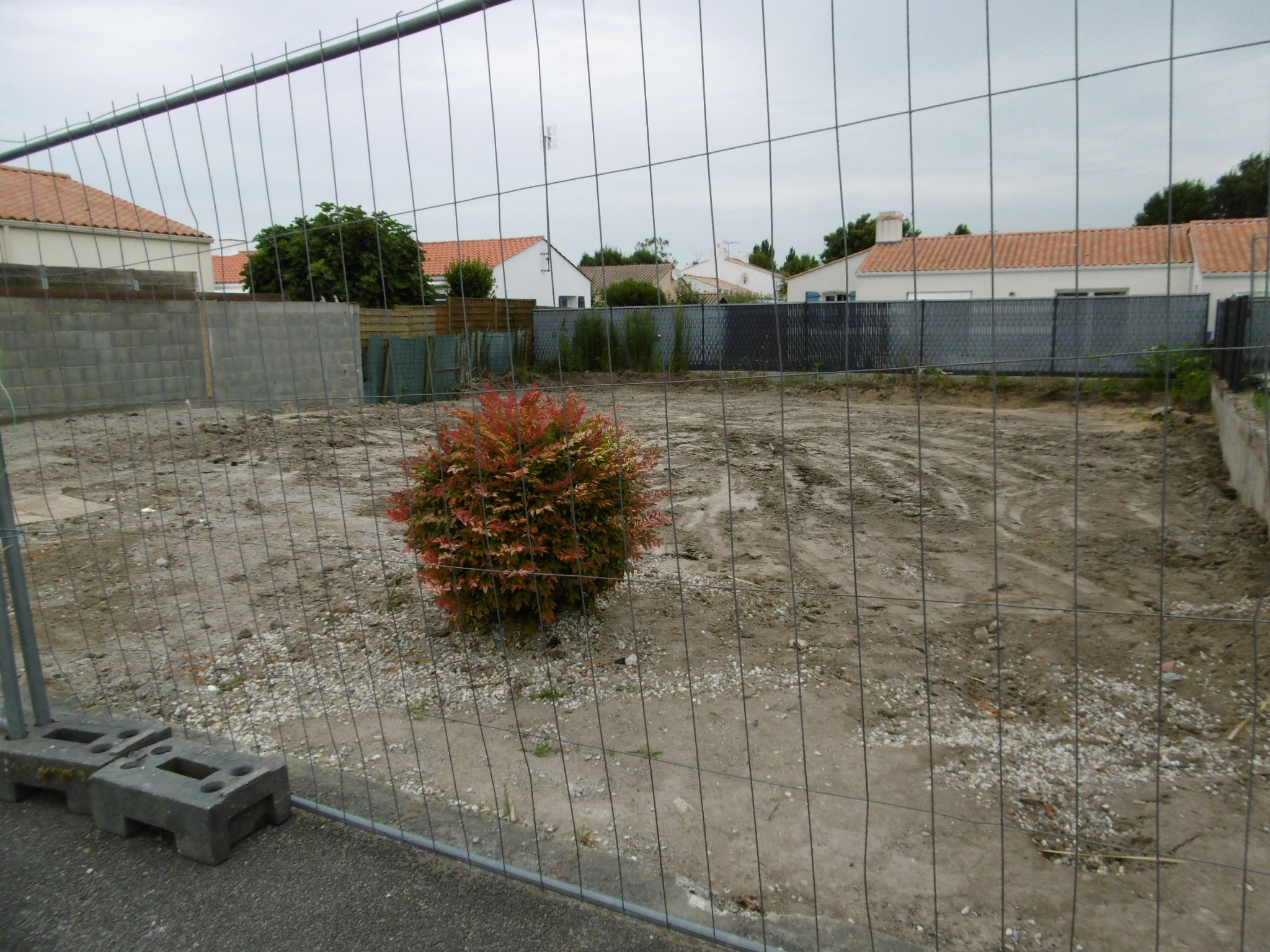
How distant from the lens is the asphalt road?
2346mm

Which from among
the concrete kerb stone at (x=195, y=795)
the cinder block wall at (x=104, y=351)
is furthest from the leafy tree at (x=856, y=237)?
the cinder block wall at (x=104, y=351)

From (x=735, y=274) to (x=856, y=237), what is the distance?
1.66 metres

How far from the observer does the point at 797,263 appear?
2.50 metres

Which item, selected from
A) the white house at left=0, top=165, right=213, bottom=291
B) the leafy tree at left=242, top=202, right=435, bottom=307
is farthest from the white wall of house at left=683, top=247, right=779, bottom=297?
the white house at left=0, top=165, right=213, bottom=291

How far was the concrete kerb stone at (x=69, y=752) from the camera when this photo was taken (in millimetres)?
3018

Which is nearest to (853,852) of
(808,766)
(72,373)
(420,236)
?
(808,766)

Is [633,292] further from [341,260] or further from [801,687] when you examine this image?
[801,687]

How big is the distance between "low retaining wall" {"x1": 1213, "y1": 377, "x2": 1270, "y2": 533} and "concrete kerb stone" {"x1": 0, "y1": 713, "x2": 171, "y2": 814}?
20.6 feet

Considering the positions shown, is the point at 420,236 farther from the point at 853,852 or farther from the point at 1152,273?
the point at 853,852

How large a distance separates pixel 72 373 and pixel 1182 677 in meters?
11.3

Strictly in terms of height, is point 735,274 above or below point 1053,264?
above

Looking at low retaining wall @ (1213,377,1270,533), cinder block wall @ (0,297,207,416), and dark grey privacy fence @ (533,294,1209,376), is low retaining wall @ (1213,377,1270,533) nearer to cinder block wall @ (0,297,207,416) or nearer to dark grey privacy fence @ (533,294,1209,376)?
dark grey privacy fence @ (533,294,1209,376)

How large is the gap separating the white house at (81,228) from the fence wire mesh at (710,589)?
0.13 m

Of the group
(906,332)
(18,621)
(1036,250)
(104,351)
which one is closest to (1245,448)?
(906,332)
